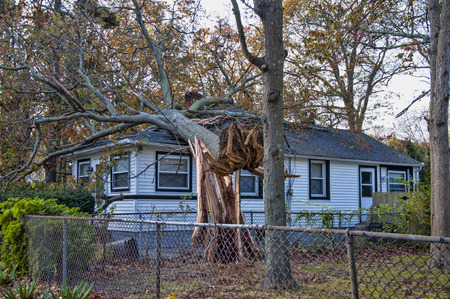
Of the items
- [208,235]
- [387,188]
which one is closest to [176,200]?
[208,235]

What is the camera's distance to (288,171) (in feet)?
49.6

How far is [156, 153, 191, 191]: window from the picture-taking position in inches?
551

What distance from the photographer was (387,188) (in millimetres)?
19891

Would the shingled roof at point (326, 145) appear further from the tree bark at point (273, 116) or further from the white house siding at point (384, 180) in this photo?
the tree bark at point (273, 116)

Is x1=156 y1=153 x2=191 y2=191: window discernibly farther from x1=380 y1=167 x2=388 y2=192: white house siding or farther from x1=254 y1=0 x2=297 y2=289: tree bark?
x1=380 y1=167 x2=388 y2=192: white house siding

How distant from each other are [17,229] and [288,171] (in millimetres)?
10106

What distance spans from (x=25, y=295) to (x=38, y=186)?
29.6 ft

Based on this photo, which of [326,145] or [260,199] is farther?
[326,145]

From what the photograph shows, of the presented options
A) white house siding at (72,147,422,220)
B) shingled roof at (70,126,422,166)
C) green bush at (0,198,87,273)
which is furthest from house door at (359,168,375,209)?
green bush at (0,198,87,273)

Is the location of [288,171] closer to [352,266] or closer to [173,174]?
[173,174]

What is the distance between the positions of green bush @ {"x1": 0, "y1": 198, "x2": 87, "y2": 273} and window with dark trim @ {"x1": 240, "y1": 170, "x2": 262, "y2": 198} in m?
8.95

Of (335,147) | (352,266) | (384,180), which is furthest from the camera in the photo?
(384,180)

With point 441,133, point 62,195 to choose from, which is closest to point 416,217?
point 441,133

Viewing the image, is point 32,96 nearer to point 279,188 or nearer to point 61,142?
point 61,142
